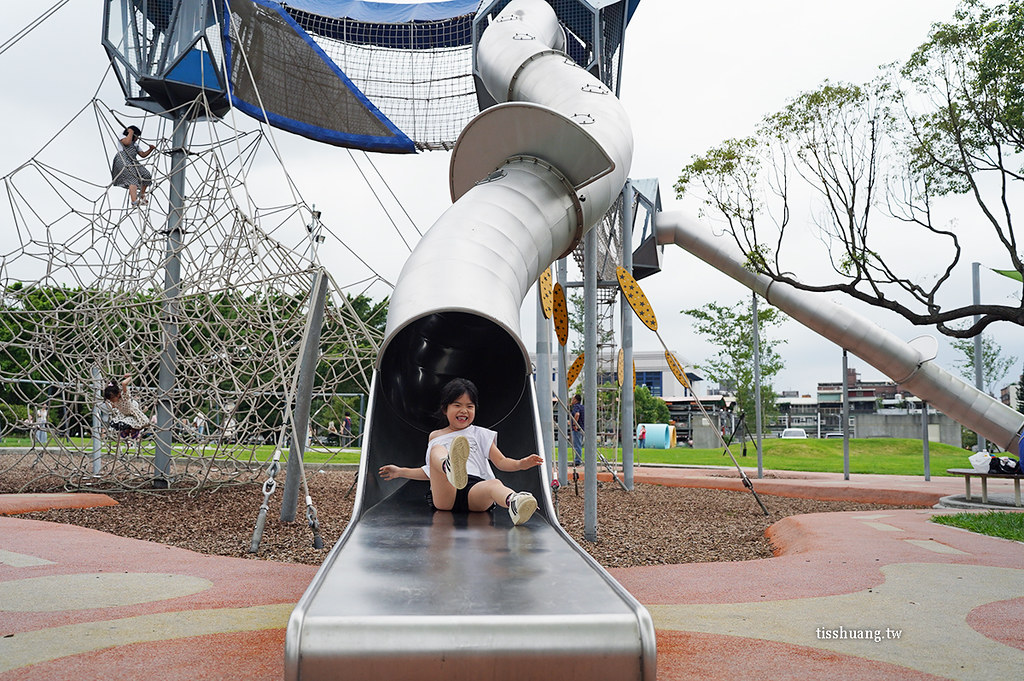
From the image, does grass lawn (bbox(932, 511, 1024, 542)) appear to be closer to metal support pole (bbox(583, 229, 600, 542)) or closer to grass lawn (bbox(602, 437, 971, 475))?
metal support pole (bbox(583, 229, 600, 542))

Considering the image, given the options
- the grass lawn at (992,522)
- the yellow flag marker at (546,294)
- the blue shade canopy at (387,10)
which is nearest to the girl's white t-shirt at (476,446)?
the yellow flag marker at (546,294)

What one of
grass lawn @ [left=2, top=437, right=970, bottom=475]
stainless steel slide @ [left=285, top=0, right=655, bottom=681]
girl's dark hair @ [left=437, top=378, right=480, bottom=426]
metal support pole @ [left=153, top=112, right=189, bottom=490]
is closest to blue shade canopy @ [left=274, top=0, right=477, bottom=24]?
metal support pole @ [left=153, top=112, right=189, bottom=490]

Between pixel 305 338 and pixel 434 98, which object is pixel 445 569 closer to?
pixel 305 338

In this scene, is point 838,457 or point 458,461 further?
point 838,457

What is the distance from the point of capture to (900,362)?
15.5 m

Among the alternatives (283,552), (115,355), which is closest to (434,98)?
(115,355)

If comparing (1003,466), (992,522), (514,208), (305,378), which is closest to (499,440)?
(514,208)

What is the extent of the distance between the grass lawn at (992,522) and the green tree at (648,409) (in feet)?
143

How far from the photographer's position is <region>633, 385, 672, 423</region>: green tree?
180ft

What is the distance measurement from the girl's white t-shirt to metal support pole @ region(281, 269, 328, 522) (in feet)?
7.58

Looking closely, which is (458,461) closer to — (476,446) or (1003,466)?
(476,446)

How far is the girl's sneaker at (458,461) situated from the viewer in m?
4.48

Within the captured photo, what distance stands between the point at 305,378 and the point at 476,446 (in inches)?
142

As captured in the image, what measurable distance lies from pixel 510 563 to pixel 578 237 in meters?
4.76
